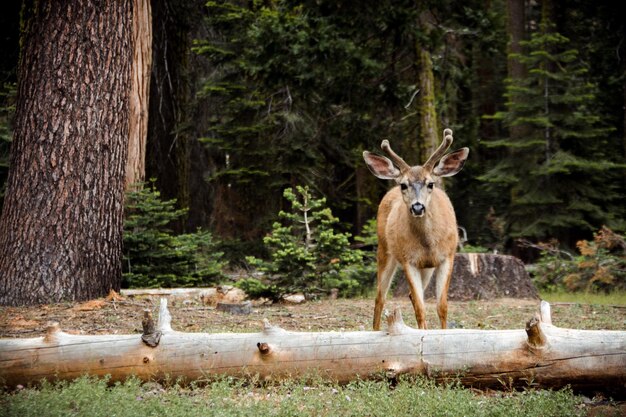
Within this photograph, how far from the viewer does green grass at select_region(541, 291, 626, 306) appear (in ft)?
37.2

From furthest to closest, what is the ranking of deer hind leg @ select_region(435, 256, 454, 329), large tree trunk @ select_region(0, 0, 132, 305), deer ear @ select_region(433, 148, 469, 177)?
large tree trunk @ select_region(0, 0, 132, 305)
deer ear @ select_region(433, 148, 469, 177)
deer hind leg @ select_region(435, 256, 454, 329)

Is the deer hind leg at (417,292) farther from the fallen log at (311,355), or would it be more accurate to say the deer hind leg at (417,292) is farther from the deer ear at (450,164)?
the fallen log at (311,355)

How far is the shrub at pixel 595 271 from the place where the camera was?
13.2 metres

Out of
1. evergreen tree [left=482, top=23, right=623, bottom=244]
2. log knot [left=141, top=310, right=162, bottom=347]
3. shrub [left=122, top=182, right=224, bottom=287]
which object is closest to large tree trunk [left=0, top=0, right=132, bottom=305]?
shrub [left=122, top=182, right=224, bottom=287]

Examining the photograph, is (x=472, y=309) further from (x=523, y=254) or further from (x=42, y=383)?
(x=523, y=254)

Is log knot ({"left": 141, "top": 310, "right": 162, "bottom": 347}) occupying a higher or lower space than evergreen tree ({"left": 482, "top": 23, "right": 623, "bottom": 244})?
lower

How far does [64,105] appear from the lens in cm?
889

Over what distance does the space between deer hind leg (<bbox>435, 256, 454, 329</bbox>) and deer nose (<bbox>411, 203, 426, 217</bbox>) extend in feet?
2.18

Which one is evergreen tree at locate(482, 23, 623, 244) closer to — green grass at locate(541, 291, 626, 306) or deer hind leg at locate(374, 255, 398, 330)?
green grass at locate(541, 291, 626, 306)

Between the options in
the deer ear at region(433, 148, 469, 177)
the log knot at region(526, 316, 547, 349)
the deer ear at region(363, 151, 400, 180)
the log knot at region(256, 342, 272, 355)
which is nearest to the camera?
the log knot at region(526, 316, 547, 349)

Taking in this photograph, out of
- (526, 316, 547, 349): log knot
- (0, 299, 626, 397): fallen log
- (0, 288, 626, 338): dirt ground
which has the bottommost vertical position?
(0, 288, 626, 338): dirt ground

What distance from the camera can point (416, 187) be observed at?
25.4 ft

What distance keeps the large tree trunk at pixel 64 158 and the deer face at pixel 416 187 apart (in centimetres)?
378

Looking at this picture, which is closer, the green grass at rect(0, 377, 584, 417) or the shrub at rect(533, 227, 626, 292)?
the green grass at rect(0, 377, 584, 417)
